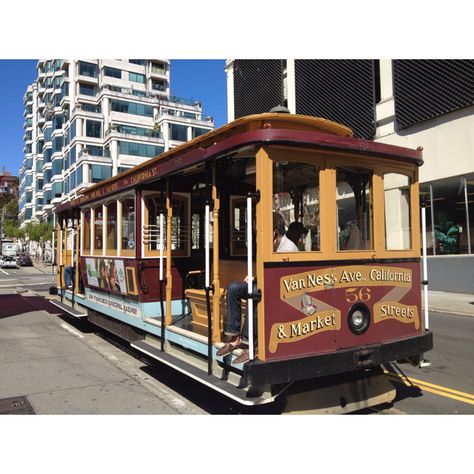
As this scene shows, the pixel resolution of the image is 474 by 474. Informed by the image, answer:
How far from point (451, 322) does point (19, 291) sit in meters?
15.6

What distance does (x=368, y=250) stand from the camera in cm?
440

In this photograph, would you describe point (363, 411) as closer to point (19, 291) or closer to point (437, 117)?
point (437, 117)

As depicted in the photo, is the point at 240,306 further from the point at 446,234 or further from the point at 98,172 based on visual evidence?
the point at 98,172

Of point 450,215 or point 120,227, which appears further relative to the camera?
point 450,215

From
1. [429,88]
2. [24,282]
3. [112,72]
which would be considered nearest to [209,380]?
[429,88]

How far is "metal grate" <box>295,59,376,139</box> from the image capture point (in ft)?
62.2

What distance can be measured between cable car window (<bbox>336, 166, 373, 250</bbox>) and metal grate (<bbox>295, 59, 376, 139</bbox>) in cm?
1565

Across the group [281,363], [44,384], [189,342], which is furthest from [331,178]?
[44,384]

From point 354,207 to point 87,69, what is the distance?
55.4 m

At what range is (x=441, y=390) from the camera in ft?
Answer: 17.3

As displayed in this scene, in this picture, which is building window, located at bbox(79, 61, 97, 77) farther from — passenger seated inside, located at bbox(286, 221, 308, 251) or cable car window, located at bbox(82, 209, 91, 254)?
passenger seated inside, located at bbox(286, 221, 308, 251)

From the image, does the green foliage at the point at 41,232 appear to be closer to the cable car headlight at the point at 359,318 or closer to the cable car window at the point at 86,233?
the cable car window at the point at 86,233

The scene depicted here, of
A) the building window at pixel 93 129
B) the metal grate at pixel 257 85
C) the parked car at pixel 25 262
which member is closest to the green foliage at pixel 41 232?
the parked car at pixel 25 262

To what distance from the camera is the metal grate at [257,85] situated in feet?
77.9
